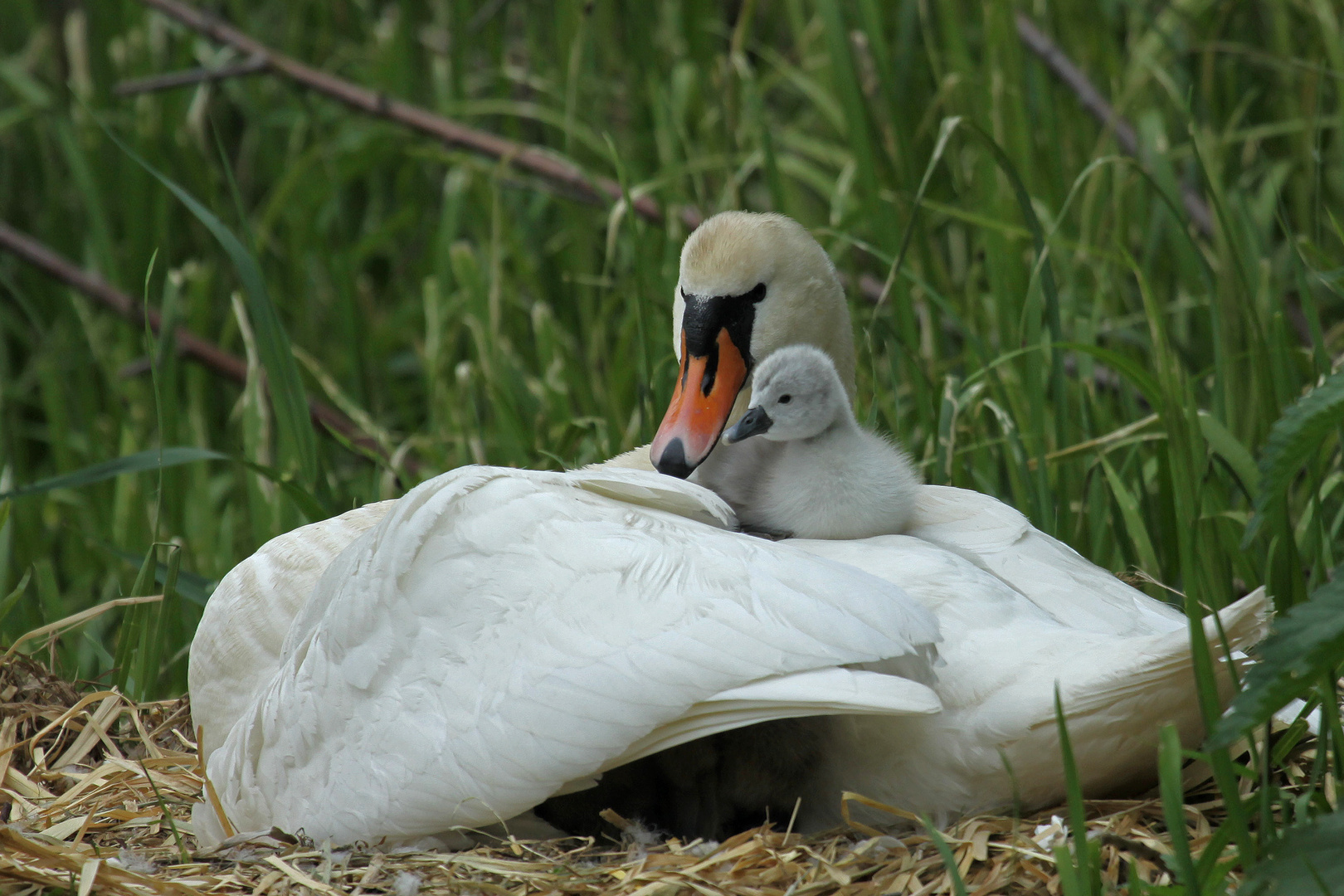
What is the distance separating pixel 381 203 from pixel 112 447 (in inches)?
66.7

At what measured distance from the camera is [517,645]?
1.72 meters

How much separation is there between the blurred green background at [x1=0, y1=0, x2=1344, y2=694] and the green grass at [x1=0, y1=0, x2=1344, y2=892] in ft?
0.06

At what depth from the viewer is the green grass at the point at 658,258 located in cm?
286

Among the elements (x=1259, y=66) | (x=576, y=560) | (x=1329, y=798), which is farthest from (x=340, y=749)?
(x=1259, y=66)

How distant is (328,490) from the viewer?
312cm

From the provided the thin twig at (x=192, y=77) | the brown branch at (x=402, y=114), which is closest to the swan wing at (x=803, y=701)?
the brown branch at (x=402, y=114)

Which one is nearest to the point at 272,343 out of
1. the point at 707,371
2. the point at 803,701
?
the point at 707,371

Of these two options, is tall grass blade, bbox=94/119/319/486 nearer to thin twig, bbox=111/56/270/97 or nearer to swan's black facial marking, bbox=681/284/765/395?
swan's black facial marking, bbox=681/284/765/395

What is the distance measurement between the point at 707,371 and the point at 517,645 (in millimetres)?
1008

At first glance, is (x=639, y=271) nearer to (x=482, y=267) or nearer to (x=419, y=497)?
(x=419, y=497)

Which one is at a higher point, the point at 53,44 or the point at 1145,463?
the point at 53,44

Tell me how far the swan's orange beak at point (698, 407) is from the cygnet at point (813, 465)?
14 centimetres

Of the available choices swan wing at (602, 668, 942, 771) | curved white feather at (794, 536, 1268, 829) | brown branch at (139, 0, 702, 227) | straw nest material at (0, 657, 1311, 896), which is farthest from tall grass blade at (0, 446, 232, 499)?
brown branch at (139, 0, 702, 227)

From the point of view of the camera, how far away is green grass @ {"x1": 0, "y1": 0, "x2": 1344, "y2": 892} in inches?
113
